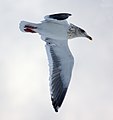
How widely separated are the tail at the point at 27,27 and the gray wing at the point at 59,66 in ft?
1.92

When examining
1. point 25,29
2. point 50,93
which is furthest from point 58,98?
point 25,29

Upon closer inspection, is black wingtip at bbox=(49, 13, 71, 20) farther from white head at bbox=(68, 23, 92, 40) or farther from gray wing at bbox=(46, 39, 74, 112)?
gray wing at bbox=(46, 39, 74, 112)

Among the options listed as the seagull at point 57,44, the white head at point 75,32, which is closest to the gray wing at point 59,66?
the seagull at point 57,44

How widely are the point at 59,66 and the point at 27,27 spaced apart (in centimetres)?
151

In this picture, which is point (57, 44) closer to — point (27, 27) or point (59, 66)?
point (59, 66)

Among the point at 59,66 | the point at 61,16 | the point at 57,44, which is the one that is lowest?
the point at 59,66

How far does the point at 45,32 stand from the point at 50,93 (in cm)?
198

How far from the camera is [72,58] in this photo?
113ft

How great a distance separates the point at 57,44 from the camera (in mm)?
34844

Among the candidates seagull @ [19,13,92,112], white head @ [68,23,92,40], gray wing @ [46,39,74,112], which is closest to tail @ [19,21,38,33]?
seagull @ [19,13,92,112]

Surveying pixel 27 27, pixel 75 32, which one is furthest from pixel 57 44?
pixel 27 27

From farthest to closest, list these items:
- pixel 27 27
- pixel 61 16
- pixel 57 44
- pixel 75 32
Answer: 1. pixel 75 32
2. pixel 57 44
3. pixel 27 27
4. pixel 61 16

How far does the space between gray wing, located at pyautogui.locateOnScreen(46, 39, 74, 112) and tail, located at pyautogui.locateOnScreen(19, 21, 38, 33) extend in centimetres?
59

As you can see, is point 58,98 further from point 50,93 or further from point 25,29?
point 25,29
